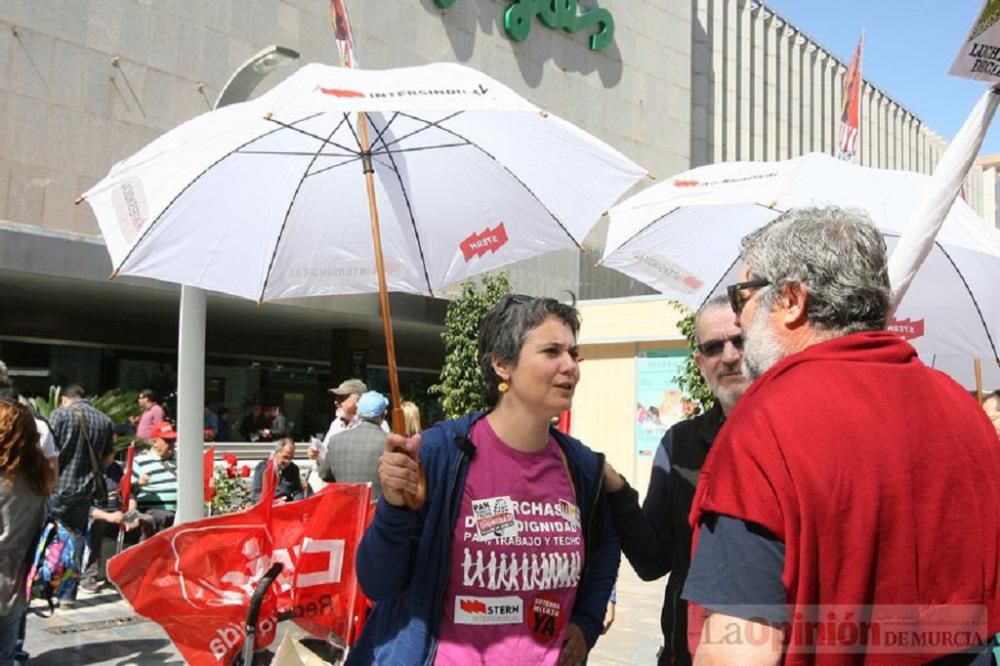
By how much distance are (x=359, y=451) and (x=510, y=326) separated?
4.01 metres

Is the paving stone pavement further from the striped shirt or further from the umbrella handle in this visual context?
the umbrella handle

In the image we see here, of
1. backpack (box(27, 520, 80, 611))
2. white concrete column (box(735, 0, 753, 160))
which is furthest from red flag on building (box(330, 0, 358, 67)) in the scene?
white concrete column (box(735, 0, 753, 160))

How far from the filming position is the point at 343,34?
13.4 feet

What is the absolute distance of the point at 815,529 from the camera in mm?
1313

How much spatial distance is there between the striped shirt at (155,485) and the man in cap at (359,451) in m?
2.95

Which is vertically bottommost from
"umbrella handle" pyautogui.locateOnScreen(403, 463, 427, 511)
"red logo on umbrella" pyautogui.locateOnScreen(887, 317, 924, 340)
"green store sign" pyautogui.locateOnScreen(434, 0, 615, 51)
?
"umbrella handle" pyautogui.locateOnScreen(403, 463, 427, 511)

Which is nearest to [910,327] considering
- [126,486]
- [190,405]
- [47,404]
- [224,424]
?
[190,405]

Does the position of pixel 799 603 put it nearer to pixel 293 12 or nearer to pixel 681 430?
pixel 681 430

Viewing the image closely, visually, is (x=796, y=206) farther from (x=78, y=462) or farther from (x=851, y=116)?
(x=851, y=116)

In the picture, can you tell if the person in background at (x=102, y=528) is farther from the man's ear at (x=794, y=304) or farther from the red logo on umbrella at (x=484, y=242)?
the man's ear at (x=794, y=304)

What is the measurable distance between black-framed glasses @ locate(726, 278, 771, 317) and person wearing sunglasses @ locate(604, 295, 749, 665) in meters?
1.08

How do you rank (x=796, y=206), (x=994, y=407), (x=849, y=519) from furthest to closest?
(x=994, y=407) → (x=796, y=206) → (x=849, y=519)

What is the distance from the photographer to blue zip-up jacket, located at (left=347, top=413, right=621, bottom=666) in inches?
93.9

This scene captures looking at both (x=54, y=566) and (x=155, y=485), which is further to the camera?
(x=155, y=485)
